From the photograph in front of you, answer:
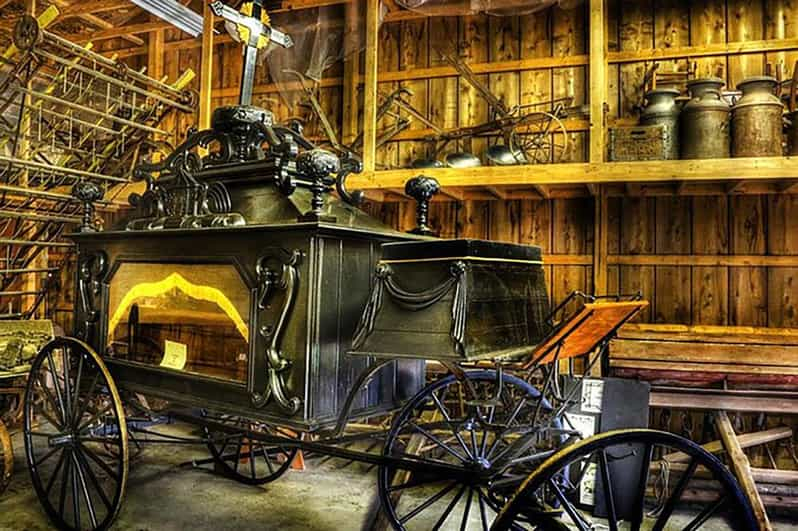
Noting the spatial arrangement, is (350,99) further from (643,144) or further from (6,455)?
(6,455)

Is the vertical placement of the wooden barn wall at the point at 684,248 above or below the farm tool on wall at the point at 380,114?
below

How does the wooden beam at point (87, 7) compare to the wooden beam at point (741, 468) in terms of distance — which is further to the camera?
the wooden beam at point (87, 7)

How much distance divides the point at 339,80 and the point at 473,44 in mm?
1376

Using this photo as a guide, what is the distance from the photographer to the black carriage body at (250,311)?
7.27ft

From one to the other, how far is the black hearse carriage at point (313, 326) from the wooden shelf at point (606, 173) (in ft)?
5.63

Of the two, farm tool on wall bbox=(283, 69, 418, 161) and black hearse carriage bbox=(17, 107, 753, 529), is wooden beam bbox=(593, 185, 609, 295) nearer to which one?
farm tool on wall bbox=(283, 69, 418, 161)

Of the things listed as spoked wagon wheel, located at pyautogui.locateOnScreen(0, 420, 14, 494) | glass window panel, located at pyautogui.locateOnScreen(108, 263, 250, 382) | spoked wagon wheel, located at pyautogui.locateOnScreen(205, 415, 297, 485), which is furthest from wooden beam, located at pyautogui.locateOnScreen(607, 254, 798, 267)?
spoked wagon wheel, located at pyautogui.locateOnScreen(0, 420, 14, 494)

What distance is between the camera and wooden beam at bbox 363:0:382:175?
4.71 meters

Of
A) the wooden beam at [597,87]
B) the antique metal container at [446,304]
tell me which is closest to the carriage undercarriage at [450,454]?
the antique metal container at [446,304]

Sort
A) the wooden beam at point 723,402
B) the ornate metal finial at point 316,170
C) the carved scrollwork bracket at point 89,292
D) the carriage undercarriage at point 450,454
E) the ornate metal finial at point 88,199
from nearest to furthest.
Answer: the carriage undercarriage at point 450,454 < the ornate metal finial at point 316,170 < the carved scrollwork bracket at point 89,292 < the ornate metal finial at point 88,199 < the wooden beam at point 723,402

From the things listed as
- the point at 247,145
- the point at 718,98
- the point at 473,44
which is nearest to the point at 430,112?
the point at 473,44

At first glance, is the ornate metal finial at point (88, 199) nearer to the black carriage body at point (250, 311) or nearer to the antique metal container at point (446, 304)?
the black carriage body at point (250, 311)

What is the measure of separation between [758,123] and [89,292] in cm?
411

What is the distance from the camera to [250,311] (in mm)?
2361
